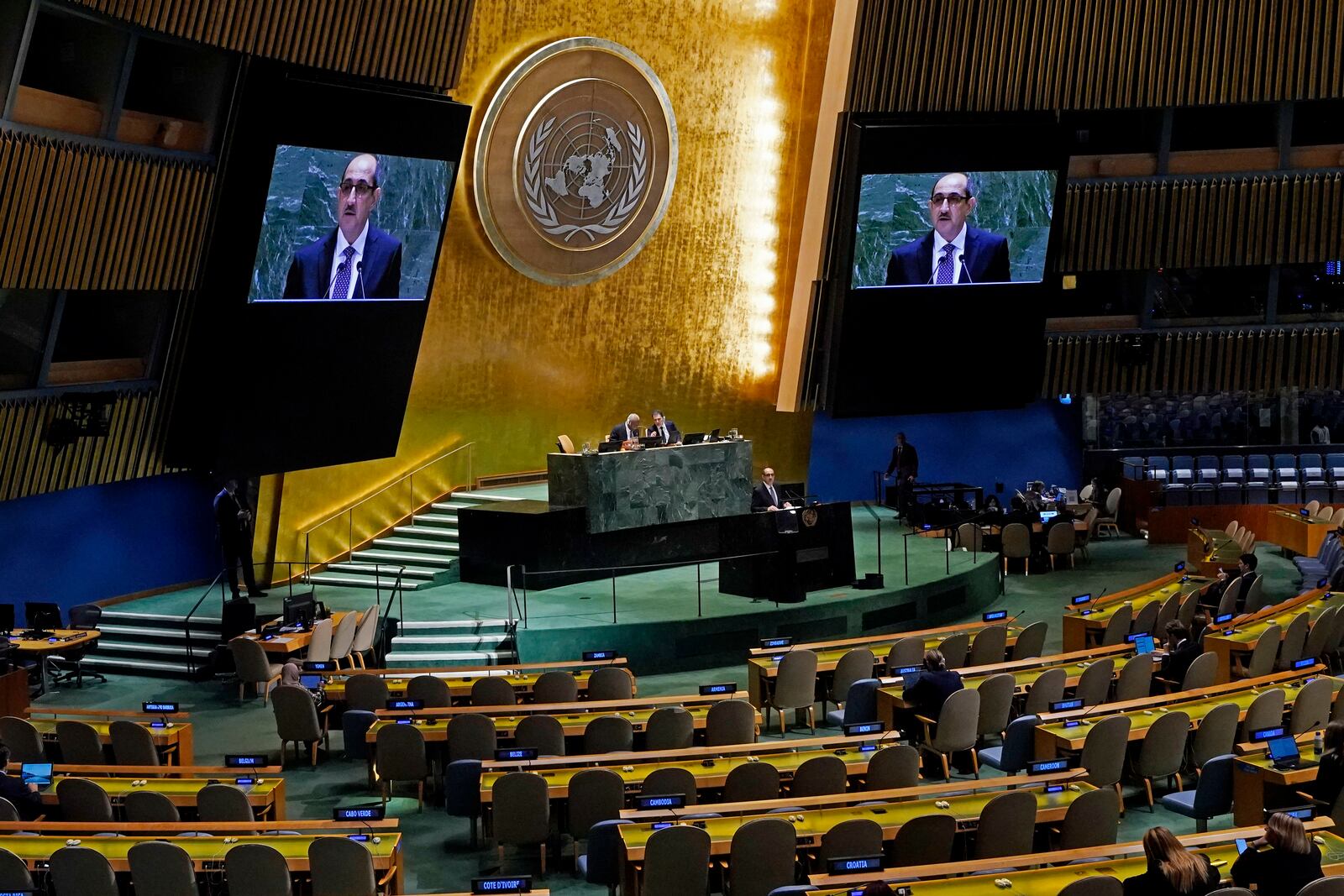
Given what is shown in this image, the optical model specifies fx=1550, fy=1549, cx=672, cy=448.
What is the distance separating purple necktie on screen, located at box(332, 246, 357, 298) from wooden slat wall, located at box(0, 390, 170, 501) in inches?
88.7

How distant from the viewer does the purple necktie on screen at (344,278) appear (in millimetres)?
16750

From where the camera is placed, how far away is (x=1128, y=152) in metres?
23.6

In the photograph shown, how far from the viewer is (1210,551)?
18.4 m

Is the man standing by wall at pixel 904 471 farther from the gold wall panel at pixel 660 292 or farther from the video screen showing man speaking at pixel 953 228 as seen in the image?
the video screen showing man speaking at pixel 953 228

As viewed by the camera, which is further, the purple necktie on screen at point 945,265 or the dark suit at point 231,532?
the purple necktie on screen at point 945,265

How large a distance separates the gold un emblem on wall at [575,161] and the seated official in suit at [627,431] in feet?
10.1

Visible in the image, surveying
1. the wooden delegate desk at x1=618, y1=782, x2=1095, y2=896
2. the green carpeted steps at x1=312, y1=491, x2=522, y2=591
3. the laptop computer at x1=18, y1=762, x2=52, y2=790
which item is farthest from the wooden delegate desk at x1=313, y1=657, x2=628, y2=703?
the green carpeted steps at x1=312, y1=491, x2=522, y2=591

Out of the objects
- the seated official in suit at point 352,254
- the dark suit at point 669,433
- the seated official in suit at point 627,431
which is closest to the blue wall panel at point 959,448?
the dark suit at point 669,433

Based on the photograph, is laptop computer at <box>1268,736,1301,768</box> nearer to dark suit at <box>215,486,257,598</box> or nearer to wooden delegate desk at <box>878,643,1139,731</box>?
wooden delegate desk at <box>878,643,1139,731</box>

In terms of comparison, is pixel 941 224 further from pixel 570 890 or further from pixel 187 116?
pixel 570 890

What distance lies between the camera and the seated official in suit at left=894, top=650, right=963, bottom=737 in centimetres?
1127

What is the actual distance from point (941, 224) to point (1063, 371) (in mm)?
3531

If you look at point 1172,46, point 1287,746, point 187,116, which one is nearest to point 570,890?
point 1287,746

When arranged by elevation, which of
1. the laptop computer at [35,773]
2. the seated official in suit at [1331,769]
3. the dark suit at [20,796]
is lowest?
the dark suit at [20,796]
